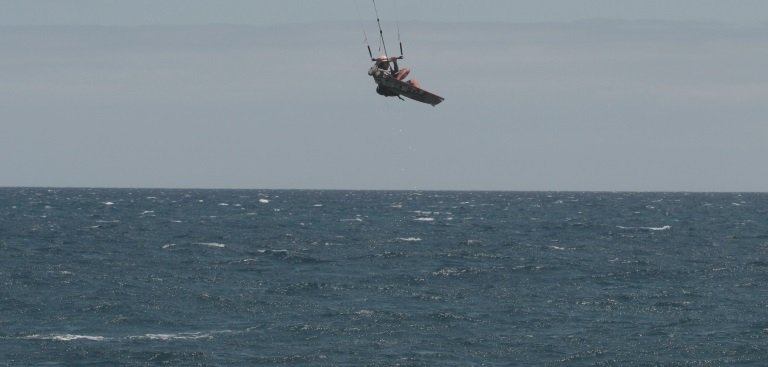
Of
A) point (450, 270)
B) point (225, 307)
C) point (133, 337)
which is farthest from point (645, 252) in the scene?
point (133, 337)

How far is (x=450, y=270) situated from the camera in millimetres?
69375

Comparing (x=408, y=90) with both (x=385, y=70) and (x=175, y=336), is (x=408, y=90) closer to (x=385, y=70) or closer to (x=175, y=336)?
(x=385, y=70)

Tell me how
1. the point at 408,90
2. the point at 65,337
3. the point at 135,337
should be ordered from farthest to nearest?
the point at 135,337 → the point at 65,337 → the point at 408,90

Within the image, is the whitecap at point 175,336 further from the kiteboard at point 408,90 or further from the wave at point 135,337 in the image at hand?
the kiteboard at point 408,90

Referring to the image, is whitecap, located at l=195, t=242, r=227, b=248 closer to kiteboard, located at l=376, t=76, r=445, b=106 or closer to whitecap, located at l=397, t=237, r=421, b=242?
whitecap, located at l=397, t=237, r=421, b=242

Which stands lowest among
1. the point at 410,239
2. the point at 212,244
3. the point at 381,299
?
the point at 381,299

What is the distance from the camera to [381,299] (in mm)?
56688

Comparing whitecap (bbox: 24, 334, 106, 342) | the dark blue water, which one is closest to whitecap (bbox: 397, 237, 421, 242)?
the dark blue water

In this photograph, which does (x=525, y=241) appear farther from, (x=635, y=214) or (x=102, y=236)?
(x=635, y=214)

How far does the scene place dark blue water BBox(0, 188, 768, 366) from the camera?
43.4m

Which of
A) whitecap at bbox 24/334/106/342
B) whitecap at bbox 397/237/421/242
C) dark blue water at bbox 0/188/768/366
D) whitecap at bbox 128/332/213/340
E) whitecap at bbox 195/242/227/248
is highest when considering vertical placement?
whitecap at bbox 397/237/421/242

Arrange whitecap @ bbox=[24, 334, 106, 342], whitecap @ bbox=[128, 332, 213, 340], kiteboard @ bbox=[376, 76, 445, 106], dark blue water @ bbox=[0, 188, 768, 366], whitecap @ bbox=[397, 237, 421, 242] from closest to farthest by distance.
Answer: kiteboard @ bbox=[376, 76, 445, 106] < dark blue water @ bbox=[0, 188, 768, 366] < whitecap @ bbox=[24, 334, 106, 342] < whitecap @ bbox=[128, 332, 213, 340] < whitecap @ bbox=[397, 237, 421, 242]

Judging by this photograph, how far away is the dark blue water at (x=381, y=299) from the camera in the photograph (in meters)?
43.4

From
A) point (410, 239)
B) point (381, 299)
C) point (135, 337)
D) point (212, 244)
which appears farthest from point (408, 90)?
point (410, 239)
